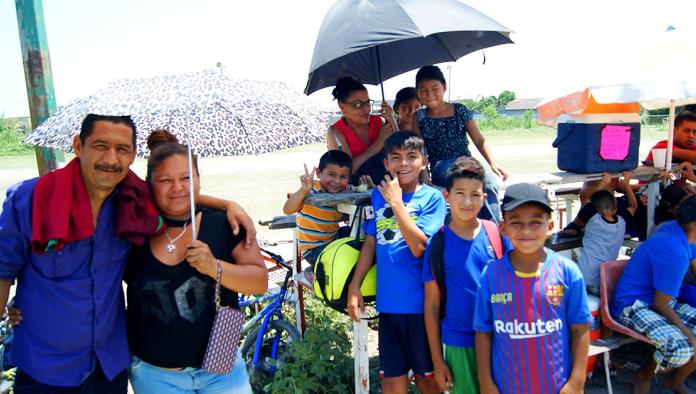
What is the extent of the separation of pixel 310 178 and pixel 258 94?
2.57 feet

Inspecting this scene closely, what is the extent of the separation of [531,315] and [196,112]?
1.93m

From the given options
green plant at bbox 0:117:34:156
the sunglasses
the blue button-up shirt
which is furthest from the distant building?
the blue button-up shirt

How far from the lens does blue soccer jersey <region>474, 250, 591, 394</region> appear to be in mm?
2584

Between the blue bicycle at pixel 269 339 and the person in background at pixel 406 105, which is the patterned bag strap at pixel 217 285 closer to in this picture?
the blue bicycle at pixel 269 339

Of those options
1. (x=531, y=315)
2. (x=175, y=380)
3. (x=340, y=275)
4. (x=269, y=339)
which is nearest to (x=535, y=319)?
(x=531, y=315)

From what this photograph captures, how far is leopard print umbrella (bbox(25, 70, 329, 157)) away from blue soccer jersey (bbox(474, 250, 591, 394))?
1434mm

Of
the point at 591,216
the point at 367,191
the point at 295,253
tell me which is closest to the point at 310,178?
the point at 367,191

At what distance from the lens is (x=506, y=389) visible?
2648 millimetres

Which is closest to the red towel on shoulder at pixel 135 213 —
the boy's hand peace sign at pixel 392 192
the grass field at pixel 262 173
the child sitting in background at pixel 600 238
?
the boy's hand peace sign at pixel 392 192

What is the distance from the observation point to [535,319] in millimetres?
2586

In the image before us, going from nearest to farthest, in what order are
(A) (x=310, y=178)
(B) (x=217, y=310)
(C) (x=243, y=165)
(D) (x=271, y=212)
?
(B) (x=217, y=310) < (A) (x=310, y=178) < (D) (x=271, y=212) < (C) (x=243, y=165)

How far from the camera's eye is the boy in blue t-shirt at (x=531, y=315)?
2.58 metres

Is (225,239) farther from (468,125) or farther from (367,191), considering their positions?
(468,125)

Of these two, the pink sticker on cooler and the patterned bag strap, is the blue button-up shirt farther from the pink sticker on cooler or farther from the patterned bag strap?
the pink sticker on cooler
